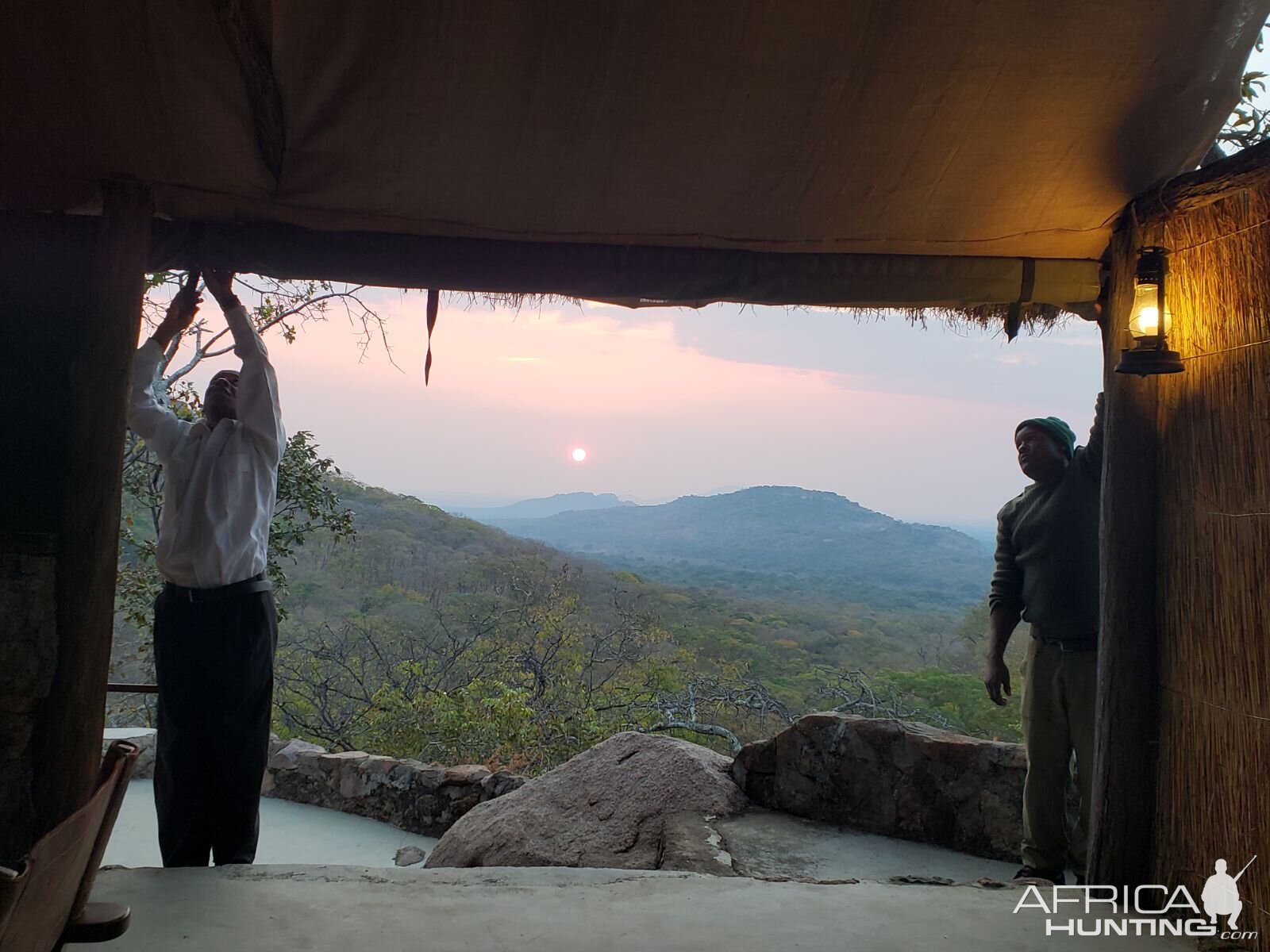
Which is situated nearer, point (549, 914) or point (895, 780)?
point (549, 914)

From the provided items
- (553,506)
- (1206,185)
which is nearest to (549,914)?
(1206,185)

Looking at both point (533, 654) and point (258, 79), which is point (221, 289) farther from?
point (533, 654)

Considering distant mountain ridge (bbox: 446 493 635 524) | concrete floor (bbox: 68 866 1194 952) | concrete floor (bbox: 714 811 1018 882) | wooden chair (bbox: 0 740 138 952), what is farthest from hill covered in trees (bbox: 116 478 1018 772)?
Result: distant mountain ridge (bbox: 446 493 635 524)

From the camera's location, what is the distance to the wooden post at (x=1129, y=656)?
206 cm

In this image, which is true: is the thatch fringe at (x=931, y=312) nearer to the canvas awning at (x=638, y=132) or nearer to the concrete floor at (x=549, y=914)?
the canvas awning at (x=638, y=132)

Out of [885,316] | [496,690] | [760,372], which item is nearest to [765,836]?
[885,316]

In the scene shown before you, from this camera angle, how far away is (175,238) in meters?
2.26

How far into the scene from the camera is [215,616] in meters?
2.25

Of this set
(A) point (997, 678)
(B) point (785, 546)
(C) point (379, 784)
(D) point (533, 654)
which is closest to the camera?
(A) point (997, 678)

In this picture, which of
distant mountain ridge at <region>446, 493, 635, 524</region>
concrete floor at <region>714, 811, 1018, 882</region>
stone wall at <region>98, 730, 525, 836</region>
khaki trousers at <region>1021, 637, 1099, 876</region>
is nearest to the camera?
khaki trousers at <region>1021, 637, 1099, 876</region>

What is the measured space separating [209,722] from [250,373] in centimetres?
96

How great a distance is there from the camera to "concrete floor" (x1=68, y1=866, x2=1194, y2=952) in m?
1.85

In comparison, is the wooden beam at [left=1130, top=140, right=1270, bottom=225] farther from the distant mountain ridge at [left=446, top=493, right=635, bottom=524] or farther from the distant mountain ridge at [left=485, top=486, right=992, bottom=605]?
the distant mountain ridge at [left=446, top=493, right=635, bottom=524]

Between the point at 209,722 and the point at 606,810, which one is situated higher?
the point at 209,722
